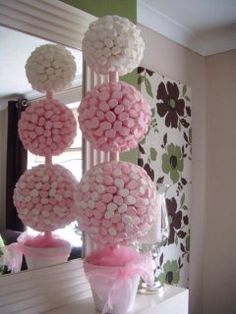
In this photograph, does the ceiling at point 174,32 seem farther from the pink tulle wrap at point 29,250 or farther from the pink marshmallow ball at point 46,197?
the pink tulle wrap at point 29,250

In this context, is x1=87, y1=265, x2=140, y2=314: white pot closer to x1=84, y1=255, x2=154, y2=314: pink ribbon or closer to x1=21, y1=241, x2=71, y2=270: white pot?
x1=84, y1=255, x2=154, y2=314: pink ribbon

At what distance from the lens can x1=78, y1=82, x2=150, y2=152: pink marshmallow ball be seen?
0.97 metres

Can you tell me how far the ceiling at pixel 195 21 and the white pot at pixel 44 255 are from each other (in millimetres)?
1302

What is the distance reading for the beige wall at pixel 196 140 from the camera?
81.4 inches

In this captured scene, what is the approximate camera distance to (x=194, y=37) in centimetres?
214

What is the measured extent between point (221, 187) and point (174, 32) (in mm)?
1059

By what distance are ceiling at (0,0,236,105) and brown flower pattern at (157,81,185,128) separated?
329mm

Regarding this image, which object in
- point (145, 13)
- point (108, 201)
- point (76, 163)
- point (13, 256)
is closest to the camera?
point (108, 201)

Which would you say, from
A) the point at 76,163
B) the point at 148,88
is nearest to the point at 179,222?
the point at 148,88

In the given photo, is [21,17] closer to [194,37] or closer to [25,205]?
[25,205]

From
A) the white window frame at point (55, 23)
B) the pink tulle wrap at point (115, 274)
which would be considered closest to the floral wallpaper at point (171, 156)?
the white window frame at point (55, 23)

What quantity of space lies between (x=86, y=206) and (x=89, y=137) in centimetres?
22

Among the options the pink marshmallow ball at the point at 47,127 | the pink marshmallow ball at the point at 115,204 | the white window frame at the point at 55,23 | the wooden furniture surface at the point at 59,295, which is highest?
the white window frame at the point at 55,23

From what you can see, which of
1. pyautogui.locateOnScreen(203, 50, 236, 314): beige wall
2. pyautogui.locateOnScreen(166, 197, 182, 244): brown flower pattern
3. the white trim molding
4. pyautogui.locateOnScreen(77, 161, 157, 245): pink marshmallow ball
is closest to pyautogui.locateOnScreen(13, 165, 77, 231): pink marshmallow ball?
pyautogui.locateOnScreen(77, 161, 157, 245): pink marshmallow ball
